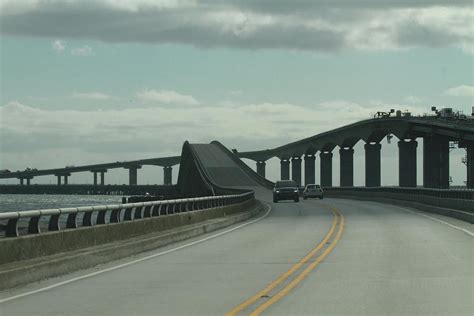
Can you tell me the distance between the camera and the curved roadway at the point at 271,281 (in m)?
12.0

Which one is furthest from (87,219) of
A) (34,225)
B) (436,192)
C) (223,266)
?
(436,192)

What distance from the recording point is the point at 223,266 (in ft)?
59.7

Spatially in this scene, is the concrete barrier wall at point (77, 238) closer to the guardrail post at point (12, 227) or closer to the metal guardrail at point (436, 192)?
the guardrail post at point (12, 227)

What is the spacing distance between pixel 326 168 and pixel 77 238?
15024 cm

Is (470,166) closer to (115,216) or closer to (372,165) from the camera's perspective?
(372,165)

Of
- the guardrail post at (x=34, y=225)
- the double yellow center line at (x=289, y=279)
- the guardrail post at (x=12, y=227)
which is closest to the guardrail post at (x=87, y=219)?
the guardrail post at (x=34, y=225)

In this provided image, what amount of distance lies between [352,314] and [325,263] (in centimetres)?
742

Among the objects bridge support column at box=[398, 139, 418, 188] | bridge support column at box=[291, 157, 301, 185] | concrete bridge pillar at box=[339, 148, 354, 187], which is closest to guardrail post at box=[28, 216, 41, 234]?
bridge support column at box=[398, 139, 418, 188]

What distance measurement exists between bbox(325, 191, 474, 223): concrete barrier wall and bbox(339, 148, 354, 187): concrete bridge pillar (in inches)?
2837

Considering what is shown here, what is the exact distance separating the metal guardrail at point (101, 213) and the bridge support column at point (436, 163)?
9294 centimetres

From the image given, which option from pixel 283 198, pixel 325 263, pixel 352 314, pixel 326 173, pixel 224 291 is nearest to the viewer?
pixel 352 314

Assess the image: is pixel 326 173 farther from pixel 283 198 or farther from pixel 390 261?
pixel 390 261

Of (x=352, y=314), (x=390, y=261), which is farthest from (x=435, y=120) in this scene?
(x=352, y=314)

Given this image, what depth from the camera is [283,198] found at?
73938 millimetres
